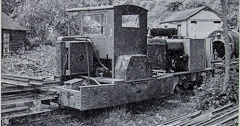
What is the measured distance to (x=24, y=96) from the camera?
5773 mm

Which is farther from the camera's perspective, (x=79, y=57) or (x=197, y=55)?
(x=197, y=55)

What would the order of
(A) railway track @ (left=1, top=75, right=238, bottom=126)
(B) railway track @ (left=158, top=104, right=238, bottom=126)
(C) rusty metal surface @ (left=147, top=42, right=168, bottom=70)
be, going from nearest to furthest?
(B) railway track @ (left=158, top=104, right=238, bottom=126) → (A) railway track @ (left=1, top=75, right=238, bottom=126) → (C) rusty metal surface @ (left=147, top=42, right=168, bottom=70)

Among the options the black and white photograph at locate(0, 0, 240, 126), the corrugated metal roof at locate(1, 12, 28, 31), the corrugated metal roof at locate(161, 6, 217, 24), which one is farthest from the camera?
the corrugated metal roof at locate(161, 6, 217, 24)

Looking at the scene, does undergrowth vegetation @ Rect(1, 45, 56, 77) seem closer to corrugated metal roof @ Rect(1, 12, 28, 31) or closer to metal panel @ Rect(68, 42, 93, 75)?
metal panel @ Rect(68, 42, 93, 75)

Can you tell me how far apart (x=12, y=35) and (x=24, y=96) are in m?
13.8

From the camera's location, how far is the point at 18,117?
5309 millimetres

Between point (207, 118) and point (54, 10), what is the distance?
12.4 metres

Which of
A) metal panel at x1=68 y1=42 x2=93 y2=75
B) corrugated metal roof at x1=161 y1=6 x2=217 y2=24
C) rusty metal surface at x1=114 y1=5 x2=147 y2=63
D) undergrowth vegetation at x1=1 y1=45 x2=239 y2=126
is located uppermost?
corrugated metal roof at x1=161 y1=6 x2=217 y2=24

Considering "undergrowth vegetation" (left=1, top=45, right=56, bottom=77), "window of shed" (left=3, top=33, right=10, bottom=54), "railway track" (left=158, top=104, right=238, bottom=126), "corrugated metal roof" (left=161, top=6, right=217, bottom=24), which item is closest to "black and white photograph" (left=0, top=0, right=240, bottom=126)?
"railway track" (left=158, top=104, right=238, bottom=126)

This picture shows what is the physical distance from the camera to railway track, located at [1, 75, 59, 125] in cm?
528

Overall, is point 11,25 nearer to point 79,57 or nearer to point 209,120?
point 79,57

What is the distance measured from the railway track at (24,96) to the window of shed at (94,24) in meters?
1.46

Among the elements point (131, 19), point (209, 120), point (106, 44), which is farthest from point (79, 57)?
point (209, 120)

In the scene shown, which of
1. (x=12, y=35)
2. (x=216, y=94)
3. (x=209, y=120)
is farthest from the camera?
(x=12, y=35)
